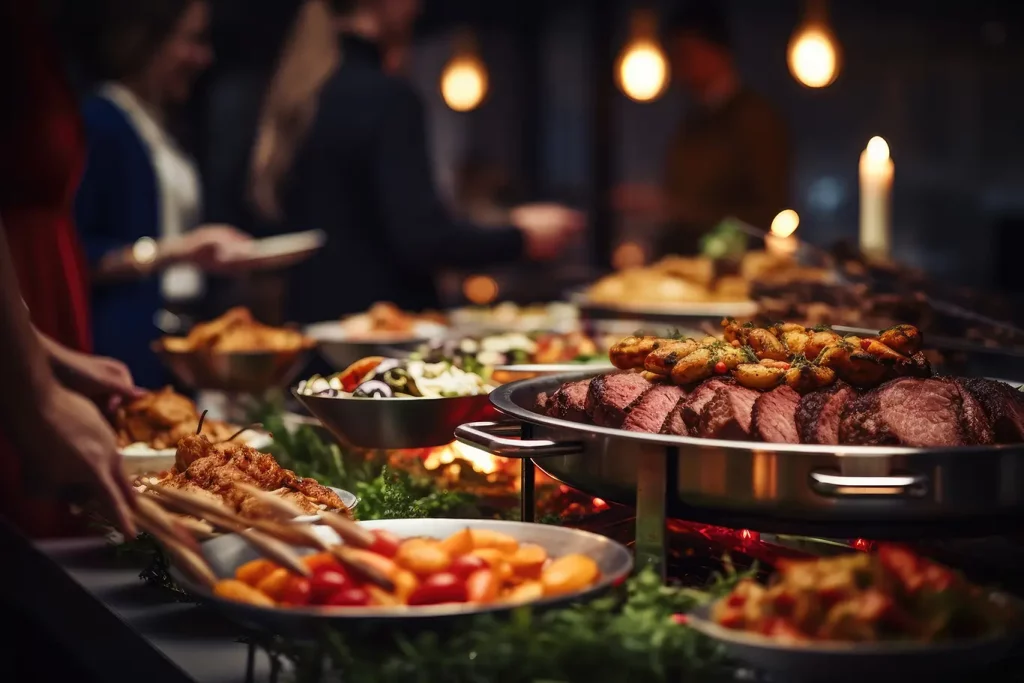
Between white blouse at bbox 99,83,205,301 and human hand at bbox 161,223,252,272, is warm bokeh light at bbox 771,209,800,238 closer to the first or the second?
human hand at bbox 161,223,252,272

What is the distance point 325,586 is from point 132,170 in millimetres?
3615

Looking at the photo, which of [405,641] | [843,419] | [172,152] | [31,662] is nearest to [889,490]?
[843,419]

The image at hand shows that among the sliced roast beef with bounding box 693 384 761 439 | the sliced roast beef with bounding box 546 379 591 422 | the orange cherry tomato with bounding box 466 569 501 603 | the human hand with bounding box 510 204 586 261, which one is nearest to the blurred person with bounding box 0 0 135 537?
the sliced roast beef with bounding box 546 379 591 422

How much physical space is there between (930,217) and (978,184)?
16.2 inches

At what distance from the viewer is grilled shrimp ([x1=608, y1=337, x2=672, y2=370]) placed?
207cm

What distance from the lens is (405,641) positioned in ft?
4.51

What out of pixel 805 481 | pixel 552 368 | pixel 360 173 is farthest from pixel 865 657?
pixel 360 173

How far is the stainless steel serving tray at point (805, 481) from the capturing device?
1479 mm

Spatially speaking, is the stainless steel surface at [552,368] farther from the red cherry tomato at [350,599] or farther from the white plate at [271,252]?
the white plate at [271,252]

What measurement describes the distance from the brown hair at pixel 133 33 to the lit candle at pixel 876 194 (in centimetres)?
315

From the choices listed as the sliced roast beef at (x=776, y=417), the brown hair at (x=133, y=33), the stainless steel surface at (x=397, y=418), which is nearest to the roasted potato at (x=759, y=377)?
the sliced roast beef at (x=776, y=417)

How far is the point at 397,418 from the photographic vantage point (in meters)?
2.40

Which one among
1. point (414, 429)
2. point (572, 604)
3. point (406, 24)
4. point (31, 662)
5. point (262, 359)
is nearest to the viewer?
point (572, 604)

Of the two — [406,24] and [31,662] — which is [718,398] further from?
[406,24]
